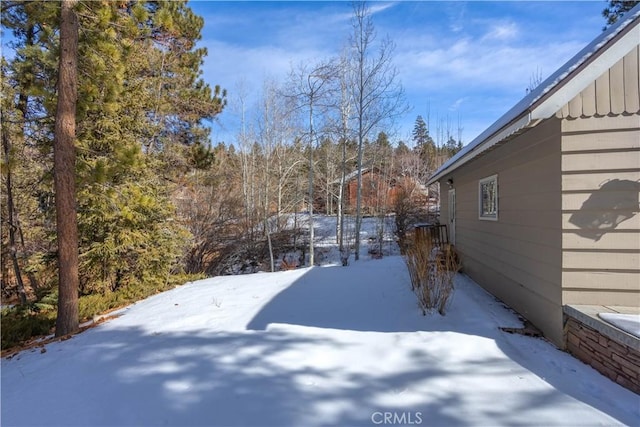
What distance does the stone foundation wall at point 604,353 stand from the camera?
2647 millimetres

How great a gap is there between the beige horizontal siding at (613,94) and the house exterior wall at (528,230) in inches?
9.0

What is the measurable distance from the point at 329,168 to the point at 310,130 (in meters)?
6.22

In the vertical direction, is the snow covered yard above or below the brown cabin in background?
below

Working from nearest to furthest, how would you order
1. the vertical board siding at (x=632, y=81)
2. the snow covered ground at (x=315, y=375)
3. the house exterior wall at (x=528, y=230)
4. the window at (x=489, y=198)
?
1. the snow covered ground at (x=315, y=375)
2. the vertical board siding at (x=632, y=81)
3. the house exterior wall at (x=528, y=230)
4. the window at (x=489, y=198)

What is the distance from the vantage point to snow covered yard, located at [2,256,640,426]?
97.0 inches

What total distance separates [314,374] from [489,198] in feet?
15.6

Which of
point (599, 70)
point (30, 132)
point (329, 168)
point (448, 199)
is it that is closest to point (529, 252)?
point (599, 70)

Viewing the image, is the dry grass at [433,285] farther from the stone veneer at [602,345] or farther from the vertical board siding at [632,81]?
the vertical board siding at [632,81]

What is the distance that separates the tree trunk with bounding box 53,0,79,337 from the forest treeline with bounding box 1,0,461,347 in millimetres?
172

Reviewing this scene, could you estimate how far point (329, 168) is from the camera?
59.1 feet

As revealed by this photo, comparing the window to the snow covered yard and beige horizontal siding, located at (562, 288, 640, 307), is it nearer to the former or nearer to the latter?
the snow covered yard

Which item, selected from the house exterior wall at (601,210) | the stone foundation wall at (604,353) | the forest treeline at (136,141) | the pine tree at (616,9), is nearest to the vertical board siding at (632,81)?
the house exterior wall at (601,210)

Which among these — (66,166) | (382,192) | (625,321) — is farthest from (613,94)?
(382,192)

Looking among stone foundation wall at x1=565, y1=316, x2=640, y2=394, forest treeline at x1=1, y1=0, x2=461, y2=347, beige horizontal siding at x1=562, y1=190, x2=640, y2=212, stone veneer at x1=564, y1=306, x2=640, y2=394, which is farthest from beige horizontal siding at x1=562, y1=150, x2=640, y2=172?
forest treeline at x1=1, y1=0, x2=461, y2=347
